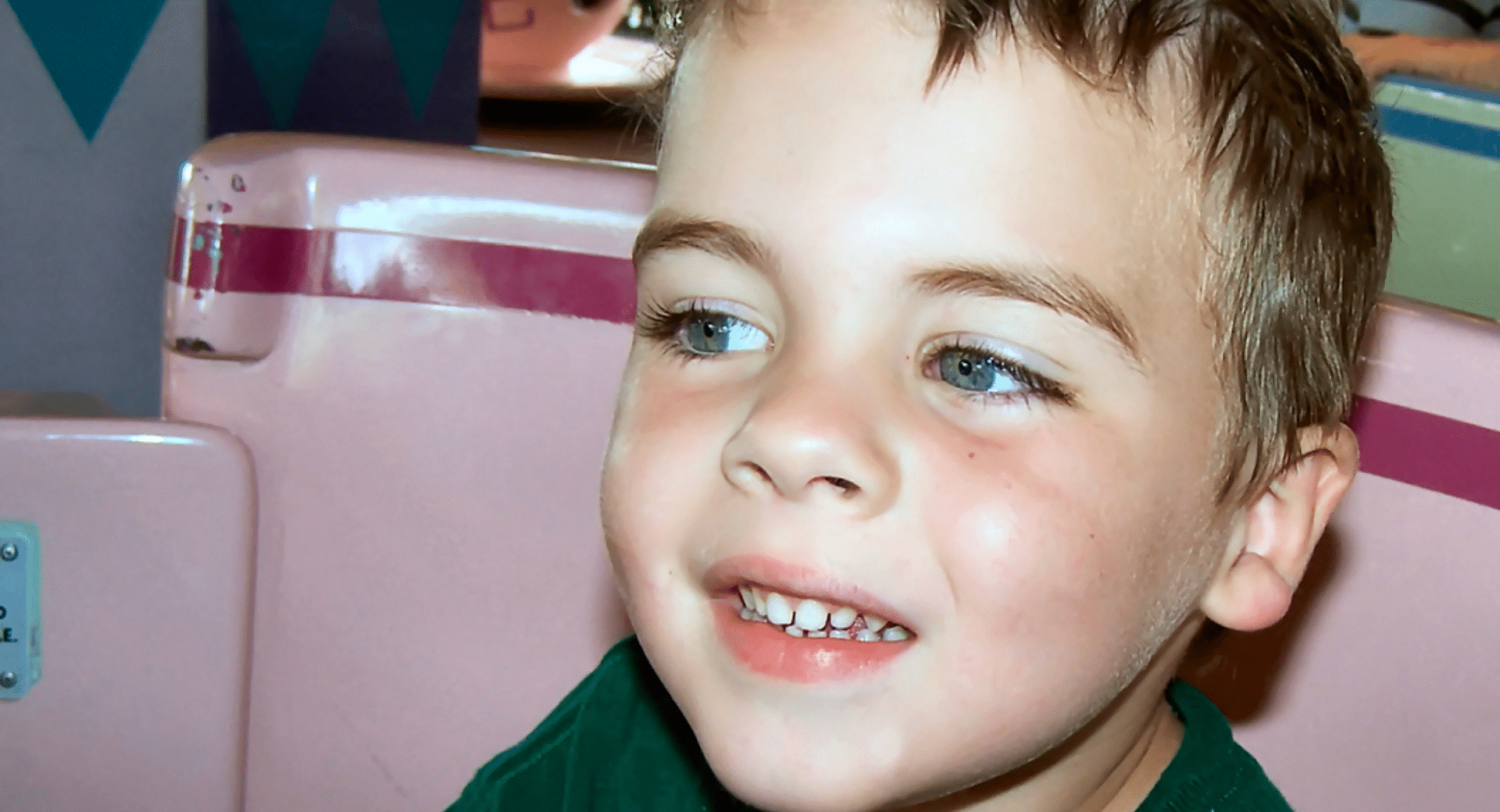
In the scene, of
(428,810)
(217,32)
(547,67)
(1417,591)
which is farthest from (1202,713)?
(547,67)

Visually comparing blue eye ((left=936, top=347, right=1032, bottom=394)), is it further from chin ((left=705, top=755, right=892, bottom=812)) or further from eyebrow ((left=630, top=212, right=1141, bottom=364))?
chin ((left=705, top=755, right=892, bottom=812))

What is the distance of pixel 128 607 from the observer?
37.3 inches

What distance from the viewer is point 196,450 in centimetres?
95

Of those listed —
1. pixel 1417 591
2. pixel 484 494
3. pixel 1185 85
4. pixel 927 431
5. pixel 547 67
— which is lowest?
pixel 547 67

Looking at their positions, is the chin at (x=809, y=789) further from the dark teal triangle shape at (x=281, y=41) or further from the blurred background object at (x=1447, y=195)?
the dark teal triangle shape at (x=281, y=41)

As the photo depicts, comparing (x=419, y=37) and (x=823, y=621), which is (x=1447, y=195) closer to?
(x=823, y=621)

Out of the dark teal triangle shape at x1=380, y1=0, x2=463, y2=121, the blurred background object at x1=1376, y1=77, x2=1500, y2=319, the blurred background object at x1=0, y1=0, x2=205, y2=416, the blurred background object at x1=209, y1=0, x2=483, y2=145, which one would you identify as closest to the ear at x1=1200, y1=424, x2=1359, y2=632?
the blurred background object at x1=1376, y1=77, x2=1500, y2=319

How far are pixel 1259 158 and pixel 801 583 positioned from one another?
259mm

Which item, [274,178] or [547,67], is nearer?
[274,178]

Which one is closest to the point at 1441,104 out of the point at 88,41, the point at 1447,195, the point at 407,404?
the point at 1447,195

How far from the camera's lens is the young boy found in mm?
586

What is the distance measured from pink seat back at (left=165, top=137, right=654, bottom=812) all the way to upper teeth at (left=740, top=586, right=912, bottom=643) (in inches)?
15.4

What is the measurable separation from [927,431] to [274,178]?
545 mm

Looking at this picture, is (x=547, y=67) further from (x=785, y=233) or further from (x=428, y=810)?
(x=785, y=233)
